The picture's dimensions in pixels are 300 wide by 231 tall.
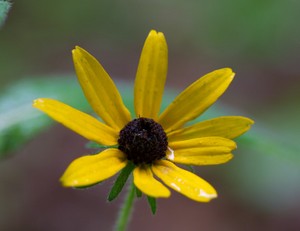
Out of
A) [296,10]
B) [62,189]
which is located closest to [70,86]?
[62,189]

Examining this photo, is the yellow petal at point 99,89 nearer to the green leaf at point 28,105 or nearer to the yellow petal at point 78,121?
the yellow petal at point 78,121

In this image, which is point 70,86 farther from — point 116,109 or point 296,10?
point 296,10

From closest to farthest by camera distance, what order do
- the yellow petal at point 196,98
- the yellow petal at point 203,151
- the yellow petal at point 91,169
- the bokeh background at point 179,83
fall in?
1. the yellow petal at point 91,169
2. the yellow petal at point 203,151
3. the yellow petal at point 196,98
4. the bokeh background at point 179,83

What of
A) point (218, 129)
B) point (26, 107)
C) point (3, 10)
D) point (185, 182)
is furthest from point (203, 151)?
point (26, 107)

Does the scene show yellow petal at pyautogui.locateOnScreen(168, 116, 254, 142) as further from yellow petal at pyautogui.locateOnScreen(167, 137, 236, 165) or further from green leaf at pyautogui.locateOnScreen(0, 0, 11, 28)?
green leaf at pyautogui.locateOnScreen(0, 0, 11, 28)

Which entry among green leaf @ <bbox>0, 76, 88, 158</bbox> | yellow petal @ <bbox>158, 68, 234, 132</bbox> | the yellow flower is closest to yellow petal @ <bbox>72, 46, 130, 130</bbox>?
the yellow flower

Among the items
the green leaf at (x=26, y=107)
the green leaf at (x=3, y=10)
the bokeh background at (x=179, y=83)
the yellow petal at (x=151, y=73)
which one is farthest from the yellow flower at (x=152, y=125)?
the bokeh background at (x=179, y=83)

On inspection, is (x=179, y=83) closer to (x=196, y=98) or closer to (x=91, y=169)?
(x=196, y=98)
